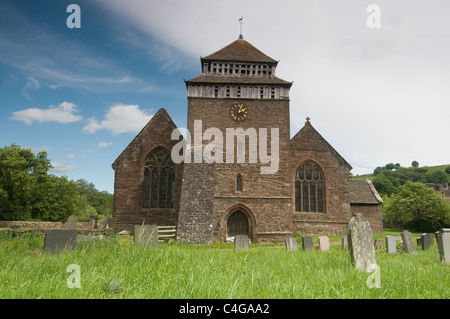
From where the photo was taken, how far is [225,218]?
2075 centimetres

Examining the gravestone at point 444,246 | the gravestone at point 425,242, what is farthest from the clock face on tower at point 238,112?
the gravestone at point 444,246

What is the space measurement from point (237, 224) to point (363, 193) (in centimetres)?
1455

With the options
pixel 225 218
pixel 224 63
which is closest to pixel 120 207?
pixel 225 218

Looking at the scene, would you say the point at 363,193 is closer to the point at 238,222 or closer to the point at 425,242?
the point at 425,242

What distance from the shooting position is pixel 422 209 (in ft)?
118

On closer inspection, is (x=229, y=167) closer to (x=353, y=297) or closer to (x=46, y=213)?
(x=353, y=297)

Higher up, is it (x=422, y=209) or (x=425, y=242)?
(x=422, y=209)

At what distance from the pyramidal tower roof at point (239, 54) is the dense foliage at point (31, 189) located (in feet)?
83.6

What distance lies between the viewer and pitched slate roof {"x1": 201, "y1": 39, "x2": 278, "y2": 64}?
76.2 feet

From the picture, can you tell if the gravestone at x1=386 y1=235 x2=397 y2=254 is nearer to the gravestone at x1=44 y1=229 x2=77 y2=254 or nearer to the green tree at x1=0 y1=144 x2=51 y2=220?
the gravestone at x1=44 y1=229 x2=77 y2=254

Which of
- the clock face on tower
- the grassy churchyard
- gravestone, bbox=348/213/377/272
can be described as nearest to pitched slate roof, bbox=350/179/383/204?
the clock face on tower

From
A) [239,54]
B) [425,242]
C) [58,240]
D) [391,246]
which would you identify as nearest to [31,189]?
[239,54]

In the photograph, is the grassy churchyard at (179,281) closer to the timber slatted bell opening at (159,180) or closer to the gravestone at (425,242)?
the gravestone at (425,242)

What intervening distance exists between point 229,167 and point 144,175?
6.55 m
